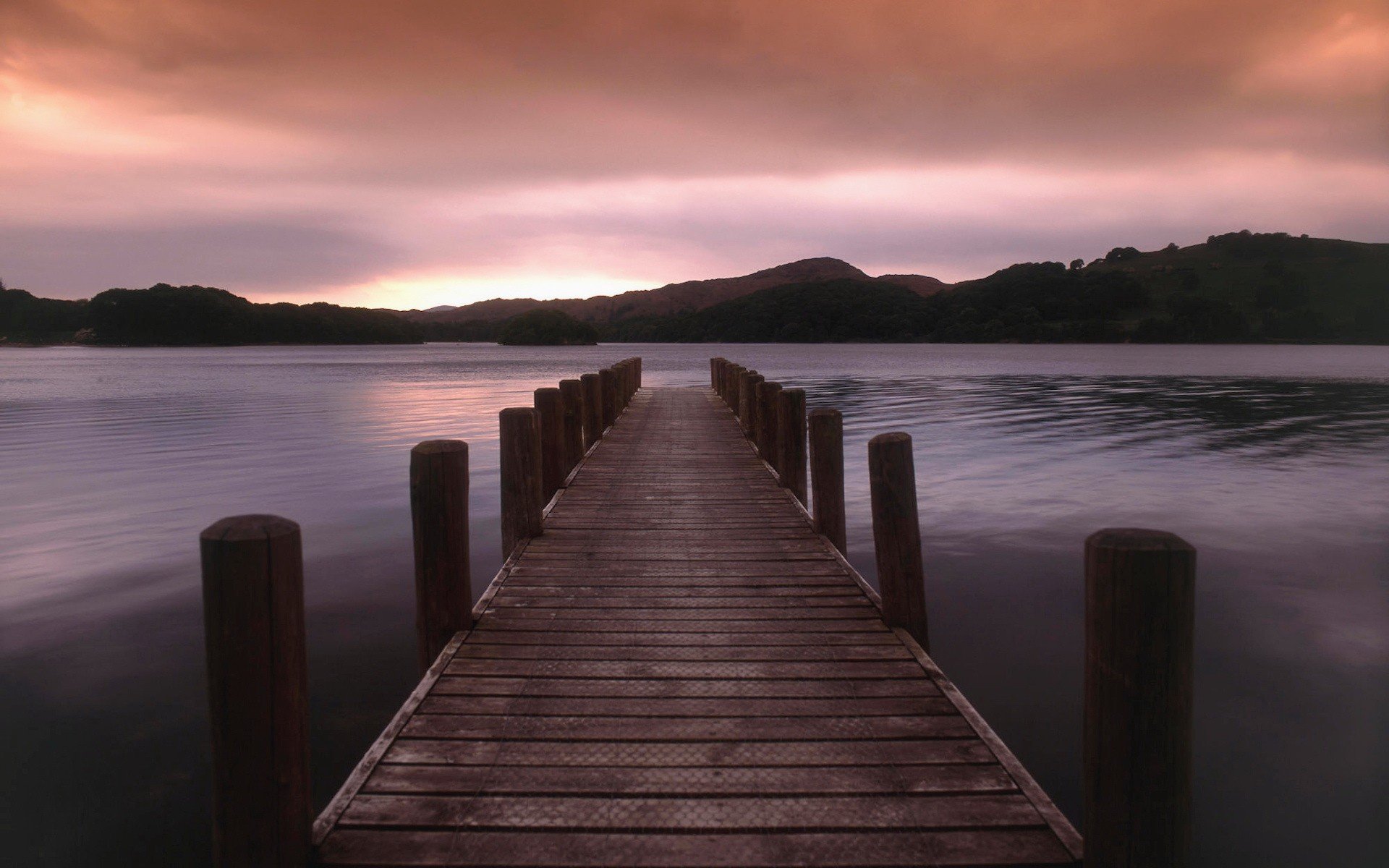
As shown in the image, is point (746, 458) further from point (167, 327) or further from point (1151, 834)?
point (167, 327)

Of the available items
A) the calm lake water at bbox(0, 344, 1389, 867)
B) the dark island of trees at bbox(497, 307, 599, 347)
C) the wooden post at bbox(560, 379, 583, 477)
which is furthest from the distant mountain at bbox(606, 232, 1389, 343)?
the wooden post at bbox(560, 379, 583, 477)

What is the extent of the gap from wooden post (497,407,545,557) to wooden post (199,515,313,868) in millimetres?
3845

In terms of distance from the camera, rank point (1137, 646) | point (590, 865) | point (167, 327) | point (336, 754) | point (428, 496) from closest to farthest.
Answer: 1. point (1137, 646)
2. point (590, 865)
3. point (428, 496)
4. point (336, 754)
5. point (167, 327)

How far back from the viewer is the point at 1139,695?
2617 mm

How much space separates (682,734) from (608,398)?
11.6 metres

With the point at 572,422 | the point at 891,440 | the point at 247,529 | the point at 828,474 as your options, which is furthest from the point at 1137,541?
the point at 572,422

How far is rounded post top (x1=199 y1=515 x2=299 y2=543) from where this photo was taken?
2.61 metres

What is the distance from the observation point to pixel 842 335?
157875mm

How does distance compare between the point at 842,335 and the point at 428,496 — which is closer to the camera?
the point at 428,496

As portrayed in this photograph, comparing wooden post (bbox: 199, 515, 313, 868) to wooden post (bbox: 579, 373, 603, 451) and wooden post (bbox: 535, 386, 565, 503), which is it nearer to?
wooden post (bbox: 535, 386, 565, 503)

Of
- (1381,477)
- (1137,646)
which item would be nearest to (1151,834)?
(1137,646)

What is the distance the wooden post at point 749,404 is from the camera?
12.6m

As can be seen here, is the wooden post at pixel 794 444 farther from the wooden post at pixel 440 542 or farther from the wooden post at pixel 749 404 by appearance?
the wooden post at pixel 440 542

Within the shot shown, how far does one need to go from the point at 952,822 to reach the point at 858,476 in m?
12.8
